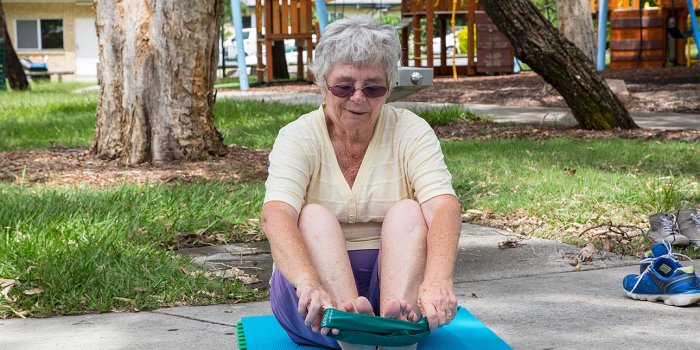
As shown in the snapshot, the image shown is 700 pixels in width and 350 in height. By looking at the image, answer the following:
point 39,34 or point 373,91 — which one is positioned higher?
point 39,34

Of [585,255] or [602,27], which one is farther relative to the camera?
[602,27]

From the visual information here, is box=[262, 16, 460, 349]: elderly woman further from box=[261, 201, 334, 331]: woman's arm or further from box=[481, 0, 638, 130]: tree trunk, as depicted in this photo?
box=[481, 0, 638, 130]: tree trunk

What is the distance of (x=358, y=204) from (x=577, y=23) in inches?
493

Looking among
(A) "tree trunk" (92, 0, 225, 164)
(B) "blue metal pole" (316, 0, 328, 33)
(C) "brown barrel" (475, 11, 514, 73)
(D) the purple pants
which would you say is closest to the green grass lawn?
(D) the purple pants

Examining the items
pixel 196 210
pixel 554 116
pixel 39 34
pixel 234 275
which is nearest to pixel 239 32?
pixel 554 116

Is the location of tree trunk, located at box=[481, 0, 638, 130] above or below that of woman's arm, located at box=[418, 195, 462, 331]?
above

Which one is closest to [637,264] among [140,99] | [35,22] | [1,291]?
[1,291]

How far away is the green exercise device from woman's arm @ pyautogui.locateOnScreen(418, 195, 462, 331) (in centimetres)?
6

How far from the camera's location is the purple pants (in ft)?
11.5

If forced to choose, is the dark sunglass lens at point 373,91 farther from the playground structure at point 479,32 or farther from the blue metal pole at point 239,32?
the playground structure at point 479,32

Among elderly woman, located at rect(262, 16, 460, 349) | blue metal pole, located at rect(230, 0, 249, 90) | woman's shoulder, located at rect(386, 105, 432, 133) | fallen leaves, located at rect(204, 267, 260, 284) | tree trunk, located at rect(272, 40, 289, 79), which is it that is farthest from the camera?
tree trunk, located at rect(272, 40, 289, 79)

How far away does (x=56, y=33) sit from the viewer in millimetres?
46469

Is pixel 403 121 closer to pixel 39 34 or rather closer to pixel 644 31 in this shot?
pixel 644 31

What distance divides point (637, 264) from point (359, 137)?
2.04 meters
